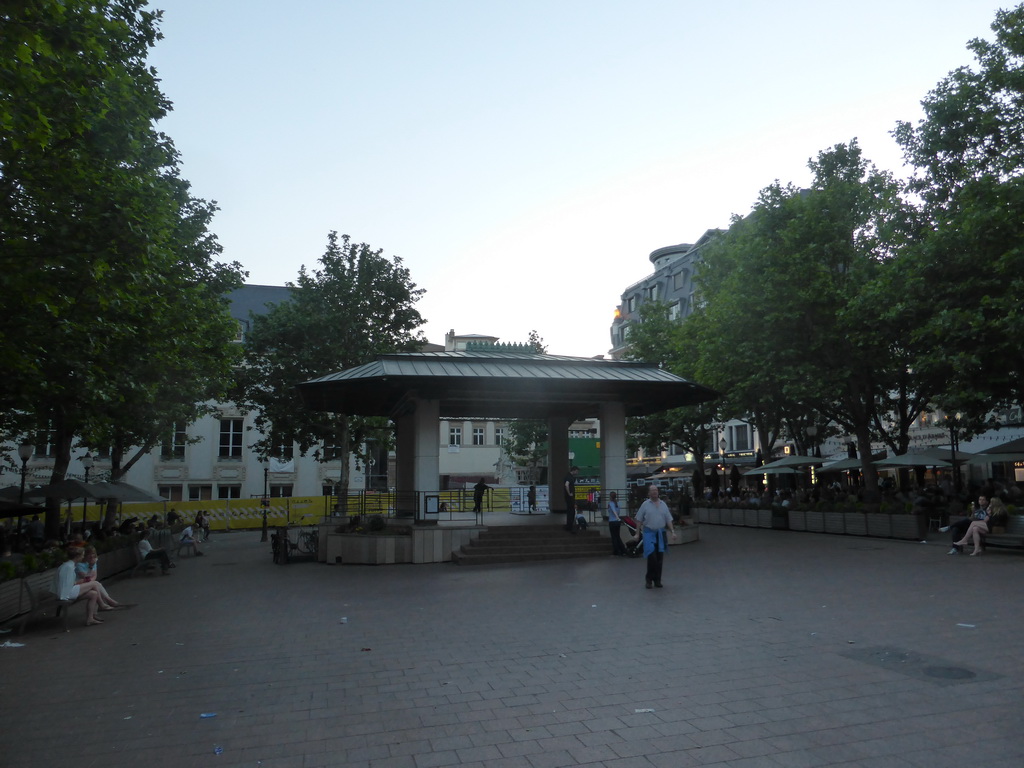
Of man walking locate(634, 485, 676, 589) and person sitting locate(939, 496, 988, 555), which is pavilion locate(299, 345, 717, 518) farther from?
man walking locate(634, 485, 676, 589)

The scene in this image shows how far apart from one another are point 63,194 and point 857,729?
13.7 meters

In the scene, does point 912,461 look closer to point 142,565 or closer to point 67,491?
point 142,565

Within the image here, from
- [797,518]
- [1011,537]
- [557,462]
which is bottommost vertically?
[797,518]

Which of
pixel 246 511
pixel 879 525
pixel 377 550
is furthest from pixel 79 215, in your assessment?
pixel 246 511

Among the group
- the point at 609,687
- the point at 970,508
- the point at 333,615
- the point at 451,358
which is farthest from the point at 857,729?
the point at 970,508

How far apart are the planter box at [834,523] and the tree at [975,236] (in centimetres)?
474

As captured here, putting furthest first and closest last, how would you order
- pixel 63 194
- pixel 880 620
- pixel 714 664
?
pixel 63 194
pixel 880 620
pixel 714 664

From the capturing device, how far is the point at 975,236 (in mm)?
19844

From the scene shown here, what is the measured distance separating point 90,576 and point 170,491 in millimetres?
41240

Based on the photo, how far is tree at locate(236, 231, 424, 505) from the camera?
3350 cm

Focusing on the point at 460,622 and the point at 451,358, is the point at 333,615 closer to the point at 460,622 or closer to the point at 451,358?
the point at 460,622

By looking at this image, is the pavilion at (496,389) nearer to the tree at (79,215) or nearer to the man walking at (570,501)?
the man walking at (570,501)

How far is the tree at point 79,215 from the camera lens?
9.33m

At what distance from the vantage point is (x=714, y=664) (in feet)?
24.3
